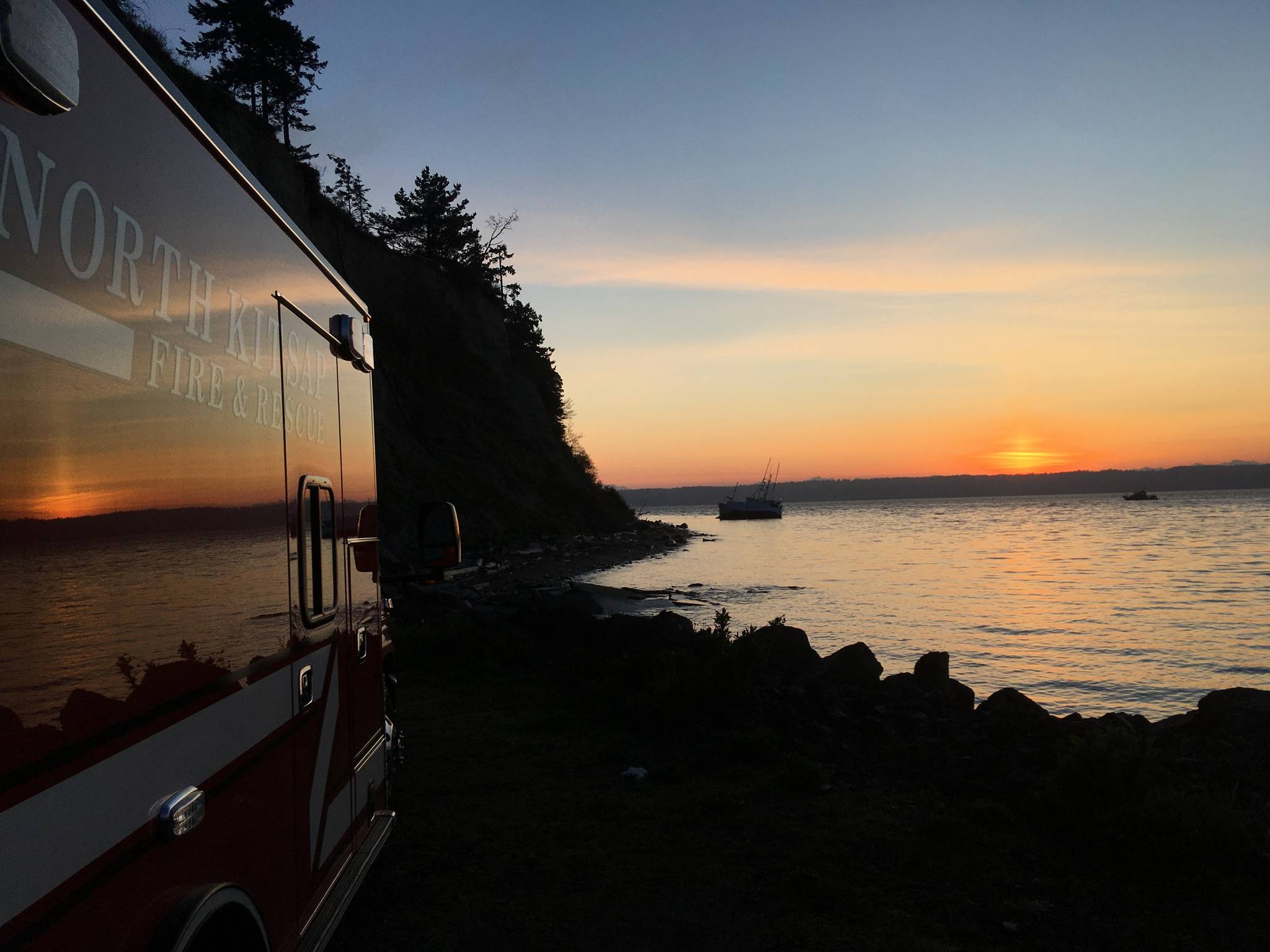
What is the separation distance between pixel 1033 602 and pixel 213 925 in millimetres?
33504

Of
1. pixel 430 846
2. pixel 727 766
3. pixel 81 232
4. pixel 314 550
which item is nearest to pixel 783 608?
pixel 727 766

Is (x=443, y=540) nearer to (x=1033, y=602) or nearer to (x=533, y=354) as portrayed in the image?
(x=1033, y=602)

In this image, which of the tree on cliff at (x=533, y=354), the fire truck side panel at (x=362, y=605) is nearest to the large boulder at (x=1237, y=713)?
the fire truck side panel at (x=362, y=605)

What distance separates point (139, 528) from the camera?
2078 millimetres

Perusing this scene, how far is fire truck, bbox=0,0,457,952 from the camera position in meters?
1.59

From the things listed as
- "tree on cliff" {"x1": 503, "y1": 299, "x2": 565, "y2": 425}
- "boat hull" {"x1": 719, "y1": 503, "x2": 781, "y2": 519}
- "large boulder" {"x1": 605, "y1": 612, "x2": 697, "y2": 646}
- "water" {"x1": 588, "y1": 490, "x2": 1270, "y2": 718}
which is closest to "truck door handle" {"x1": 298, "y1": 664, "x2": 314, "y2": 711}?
"large boulder" {"x1": 605, "y1": 612, "x2": 697, "y2": 646}

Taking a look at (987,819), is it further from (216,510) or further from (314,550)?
(216,510)

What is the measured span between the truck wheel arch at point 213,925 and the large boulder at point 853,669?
10185 millimetres

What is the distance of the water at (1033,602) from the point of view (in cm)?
1858

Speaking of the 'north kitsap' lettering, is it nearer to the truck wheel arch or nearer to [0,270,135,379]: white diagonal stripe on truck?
[0,270,135,379]: white diagonal stripe on truck

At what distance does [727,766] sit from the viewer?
807cm

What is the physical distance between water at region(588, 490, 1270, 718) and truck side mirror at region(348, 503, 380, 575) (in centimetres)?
1331

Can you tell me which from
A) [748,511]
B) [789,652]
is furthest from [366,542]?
[748,511]

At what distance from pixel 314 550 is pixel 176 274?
163 centimetres
